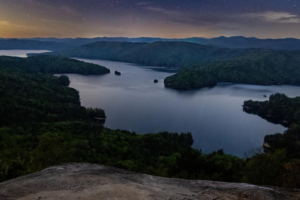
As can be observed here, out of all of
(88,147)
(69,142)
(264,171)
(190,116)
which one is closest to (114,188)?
(264,171)

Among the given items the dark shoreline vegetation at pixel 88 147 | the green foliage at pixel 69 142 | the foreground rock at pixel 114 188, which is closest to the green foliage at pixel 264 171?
the dark shoreline vegetation at pixel 88 147

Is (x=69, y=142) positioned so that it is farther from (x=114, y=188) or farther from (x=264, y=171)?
(x=114, y=188)

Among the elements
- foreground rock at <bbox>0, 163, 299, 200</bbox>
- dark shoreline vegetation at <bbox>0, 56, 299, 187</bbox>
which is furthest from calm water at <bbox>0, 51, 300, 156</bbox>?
foreground rock at <bbox>0, 163, 299, 200</bbox>

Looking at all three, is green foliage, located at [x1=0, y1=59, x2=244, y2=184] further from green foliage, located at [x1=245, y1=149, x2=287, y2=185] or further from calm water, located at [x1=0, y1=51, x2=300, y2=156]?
calm water, located at [x1=0, y1=51, x2=300, y2=156]

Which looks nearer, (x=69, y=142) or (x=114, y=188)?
(x=114, y=188)

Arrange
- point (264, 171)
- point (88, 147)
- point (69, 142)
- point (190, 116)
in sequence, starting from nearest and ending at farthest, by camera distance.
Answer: point (264, 171)
point (69, 142)
point (88, 147)
point (190, 116)

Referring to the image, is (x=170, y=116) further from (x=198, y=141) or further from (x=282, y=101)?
(x=282, y=101)
